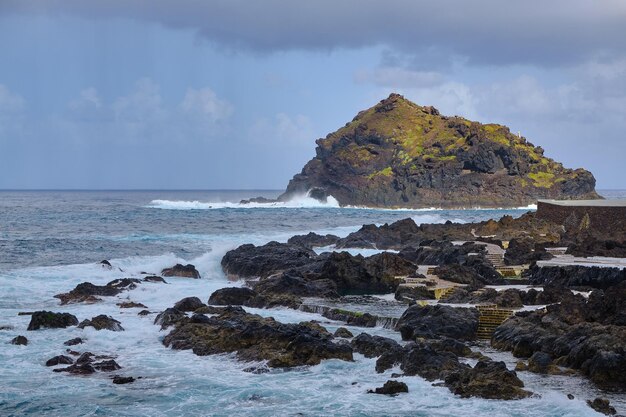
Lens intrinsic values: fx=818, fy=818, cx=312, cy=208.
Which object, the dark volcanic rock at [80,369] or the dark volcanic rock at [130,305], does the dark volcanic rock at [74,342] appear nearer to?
the dark volcanic rock at [80,369]

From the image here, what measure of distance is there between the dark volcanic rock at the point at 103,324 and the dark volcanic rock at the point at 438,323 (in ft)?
28.9

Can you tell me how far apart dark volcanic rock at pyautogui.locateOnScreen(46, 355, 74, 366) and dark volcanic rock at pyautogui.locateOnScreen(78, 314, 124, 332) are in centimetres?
387

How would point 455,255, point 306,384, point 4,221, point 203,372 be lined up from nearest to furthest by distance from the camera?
point 306,384
point 203,372
point 455,255
point 4,221

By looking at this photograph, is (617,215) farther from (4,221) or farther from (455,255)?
(4,221)

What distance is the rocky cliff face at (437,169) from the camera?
150875 millimetres

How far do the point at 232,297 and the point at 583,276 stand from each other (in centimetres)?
1343

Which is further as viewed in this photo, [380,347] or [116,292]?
[116,292]

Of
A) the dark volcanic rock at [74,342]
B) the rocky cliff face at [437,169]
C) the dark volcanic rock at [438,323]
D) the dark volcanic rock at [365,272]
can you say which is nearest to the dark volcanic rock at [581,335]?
the dark volcanic rock at [438,323]

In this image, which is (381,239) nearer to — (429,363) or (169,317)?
(169,317)

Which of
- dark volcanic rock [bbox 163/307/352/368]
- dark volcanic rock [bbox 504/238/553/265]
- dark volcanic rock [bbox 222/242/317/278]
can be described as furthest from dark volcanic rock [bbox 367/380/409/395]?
dark volcanic rock [bbox 222/242/317/278]

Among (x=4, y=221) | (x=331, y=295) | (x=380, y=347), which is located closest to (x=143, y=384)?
(x=380, y=347)

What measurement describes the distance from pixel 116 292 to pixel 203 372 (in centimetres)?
1453

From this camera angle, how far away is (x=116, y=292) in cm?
3406

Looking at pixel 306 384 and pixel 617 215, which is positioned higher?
pixel 617 215
